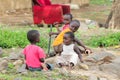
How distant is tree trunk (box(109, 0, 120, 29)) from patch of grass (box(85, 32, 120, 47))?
2272 millimetres

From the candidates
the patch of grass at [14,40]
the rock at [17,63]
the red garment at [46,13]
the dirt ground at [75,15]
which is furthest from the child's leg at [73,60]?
the dirt ground at [75,15]

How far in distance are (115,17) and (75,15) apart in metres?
4.37

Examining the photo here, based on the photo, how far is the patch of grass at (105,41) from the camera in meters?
11.4

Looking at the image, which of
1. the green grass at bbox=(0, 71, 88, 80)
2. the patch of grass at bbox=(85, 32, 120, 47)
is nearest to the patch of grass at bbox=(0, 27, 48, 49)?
the patch of grass at bbox=(85, 32, 120, 47)

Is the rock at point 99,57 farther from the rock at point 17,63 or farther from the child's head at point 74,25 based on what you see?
the rock at point 17,63

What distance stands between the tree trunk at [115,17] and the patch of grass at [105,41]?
2272 millimetres

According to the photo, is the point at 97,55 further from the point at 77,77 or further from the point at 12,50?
Answer: the point at 12,50

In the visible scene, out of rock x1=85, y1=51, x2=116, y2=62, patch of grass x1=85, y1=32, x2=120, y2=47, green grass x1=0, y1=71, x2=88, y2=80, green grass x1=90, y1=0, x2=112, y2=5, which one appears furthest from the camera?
green grass x1=90, y1=0, x2=112, y2=5

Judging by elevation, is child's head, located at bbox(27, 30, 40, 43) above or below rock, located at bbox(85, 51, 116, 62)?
above

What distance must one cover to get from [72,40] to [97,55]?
93cm

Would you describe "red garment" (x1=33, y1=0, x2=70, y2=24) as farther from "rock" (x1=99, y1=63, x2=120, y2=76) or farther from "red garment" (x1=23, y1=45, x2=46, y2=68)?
"red garment" (x1=23, y1=45, x2=46, y2=68)

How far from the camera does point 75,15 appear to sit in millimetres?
18641

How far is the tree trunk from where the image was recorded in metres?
14.2

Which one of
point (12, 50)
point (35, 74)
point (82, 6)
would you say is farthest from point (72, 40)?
point (82, 6)
